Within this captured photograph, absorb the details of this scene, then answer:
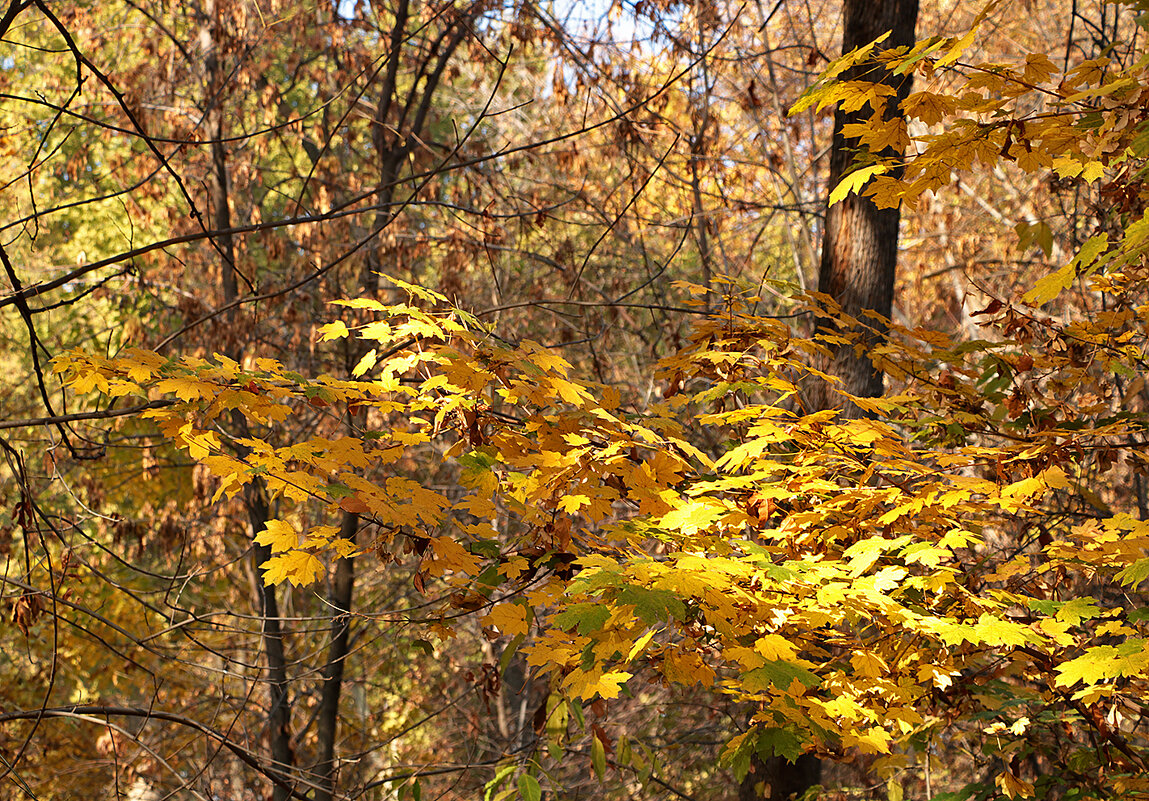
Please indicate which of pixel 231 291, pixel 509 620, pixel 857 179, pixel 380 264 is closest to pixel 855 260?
pixel 857 179

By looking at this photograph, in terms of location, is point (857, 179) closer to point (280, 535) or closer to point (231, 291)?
point (280, 535)

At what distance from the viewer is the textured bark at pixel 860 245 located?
433 cm

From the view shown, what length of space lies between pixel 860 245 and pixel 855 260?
8cm

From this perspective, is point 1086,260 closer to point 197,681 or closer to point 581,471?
point 581,471

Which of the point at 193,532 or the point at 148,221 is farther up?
the point at 148,221

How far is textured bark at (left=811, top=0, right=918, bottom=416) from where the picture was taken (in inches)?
171

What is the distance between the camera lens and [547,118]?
429 inches

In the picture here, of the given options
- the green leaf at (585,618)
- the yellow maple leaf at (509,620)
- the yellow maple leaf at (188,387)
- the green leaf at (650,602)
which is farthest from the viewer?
the yellow maple leaf at (509,620)

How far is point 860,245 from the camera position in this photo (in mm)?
4445

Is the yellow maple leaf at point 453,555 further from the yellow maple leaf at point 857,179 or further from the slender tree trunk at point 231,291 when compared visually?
the slender tree trunk at point 231,291

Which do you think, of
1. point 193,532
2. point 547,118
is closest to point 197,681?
point 193,532

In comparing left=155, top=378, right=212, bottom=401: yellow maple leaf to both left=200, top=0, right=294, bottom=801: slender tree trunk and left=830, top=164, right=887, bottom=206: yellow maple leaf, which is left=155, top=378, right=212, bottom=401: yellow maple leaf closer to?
left=830, top=164, right=887, bottom=206: yellow maple leaf

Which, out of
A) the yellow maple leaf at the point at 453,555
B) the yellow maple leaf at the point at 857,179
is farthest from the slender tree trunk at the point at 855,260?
the yellow maple leaf at the point at 453,555

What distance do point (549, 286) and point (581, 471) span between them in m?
7.58
